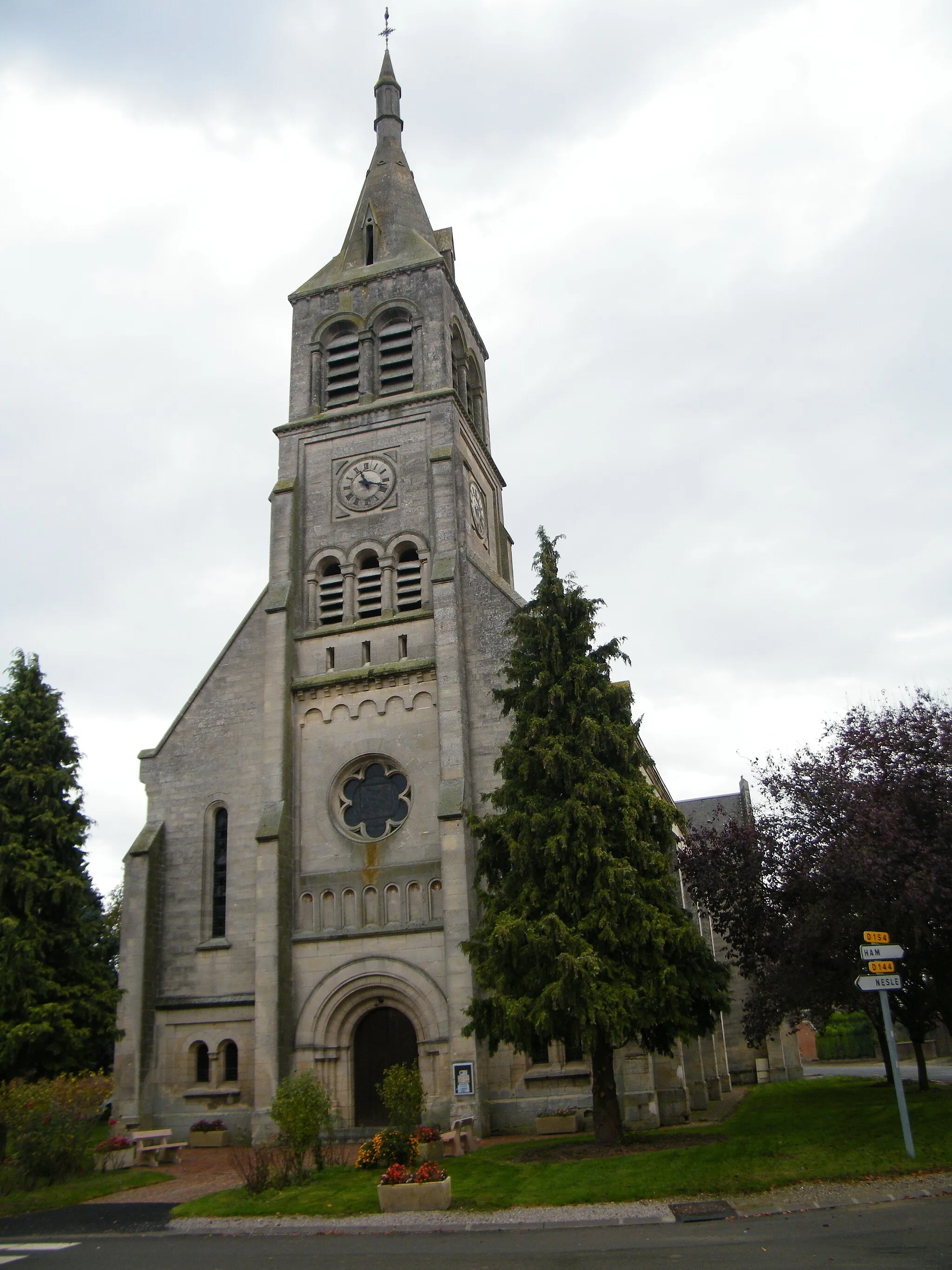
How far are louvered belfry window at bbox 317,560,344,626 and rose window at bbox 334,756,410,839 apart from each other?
4.49 meters

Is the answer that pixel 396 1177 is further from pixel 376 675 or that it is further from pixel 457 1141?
pixel 376 675

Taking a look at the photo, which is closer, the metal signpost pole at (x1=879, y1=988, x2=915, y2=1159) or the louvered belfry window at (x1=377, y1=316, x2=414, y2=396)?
the metal signpost pole at (x1=879, y1=988, x2=915, y2=1159)

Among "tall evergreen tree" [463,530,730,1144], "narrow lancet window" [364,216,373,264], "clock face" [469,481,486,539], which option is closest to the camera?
"tall evergreen tree" [463,530,730,1144]

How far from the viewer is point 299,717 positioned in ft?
87.6

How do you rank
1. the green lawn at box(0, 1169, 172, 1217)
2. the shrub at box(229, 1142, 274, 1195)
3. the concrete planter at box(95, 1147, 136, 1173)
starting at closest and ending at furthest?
the shrub at box(229, 1142, 274, 1195) < the green lawn at box(0, 1169, 172, 1217) < the concrete planter at box(95, 1147, 136, 1173)

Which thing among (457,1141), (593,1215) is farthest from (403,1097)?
(593,1215)

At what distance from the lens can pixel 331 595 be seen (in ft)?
93.0

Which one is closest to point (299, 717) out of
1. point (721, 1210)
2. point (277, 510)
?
point (277, 510)

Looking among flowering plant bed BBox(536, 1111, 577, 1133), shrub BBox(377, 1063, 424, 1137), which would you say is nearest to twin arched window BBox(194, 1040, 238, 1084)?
shrub BBox(377, 1063, 424, 1137)

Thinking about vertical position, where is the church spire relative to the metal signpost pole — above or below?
above

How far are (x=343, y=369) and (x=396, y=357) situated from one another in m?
1.77

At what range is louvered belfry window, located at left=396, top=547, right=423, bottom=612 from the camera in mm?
27594

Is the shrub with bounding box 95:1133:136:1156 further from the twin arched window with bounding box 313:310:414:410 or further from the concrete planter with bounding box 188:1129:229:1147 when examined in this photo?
the twin arched window with bounding box 313:310:414:410

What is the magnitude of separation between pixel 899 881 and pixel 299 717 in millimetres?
15726
